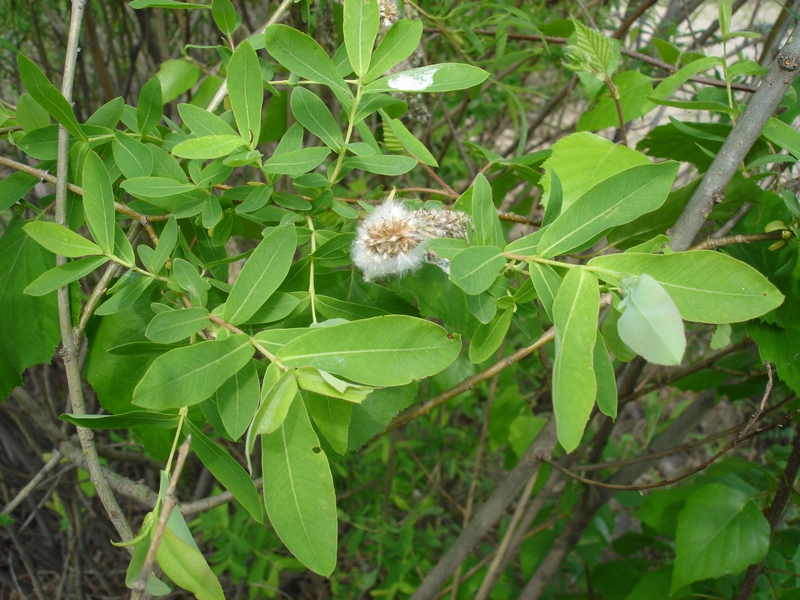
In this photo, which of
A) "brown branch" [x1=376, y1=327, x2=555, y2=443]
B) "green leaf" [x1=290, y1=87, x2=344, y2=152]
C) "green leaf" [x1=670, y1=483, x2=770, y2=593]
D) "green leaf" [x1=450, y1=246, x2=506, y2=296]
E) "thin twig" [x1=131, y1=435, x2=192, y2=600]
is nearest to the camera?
"thin twig" [x1=131, y1=435, x2=192, y2=600]

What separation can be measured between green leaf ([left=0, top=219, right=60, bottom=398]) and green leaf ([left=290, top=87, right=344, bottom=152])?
1.37 ft

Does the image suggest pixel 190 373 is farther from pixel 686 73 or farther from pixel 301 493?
pixel 686 73

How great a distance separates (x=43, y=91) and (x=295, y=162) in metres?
0.25

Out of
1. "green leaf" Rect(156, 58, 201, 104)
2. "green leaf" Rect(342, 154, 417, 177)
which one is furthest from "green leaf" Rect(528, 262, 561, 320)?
"green leaf" Rect(156, 58, 201, 104)

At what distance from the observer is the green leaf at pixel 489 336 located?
54 centimetres

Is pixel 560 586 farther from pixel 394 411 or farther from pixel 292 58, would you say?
pixel 292 58

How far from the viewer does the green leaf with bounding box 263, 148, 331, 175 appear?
54 centimetres

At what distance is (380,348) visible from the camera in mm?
450

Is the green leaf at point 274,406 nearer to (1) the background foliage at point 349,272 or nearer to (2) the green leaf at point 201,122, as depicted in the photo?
(1) the background foliage at point 349,272

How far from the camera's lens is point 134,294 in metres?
0.55

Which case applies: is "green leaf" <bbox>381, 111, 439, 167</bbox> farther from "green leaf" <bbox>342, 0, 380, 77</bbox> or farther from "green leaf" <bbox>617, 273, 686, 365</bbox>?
"green leaf" <bbox>617, 273, 686, 365</bbox>

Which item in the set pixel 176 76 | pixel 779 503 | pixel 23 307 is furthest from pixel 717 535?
pixel 176 76

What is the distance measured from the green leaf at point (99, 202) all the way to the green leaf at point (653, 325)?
1.55ft

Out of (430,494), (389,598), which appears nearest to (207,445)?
(389,598)
